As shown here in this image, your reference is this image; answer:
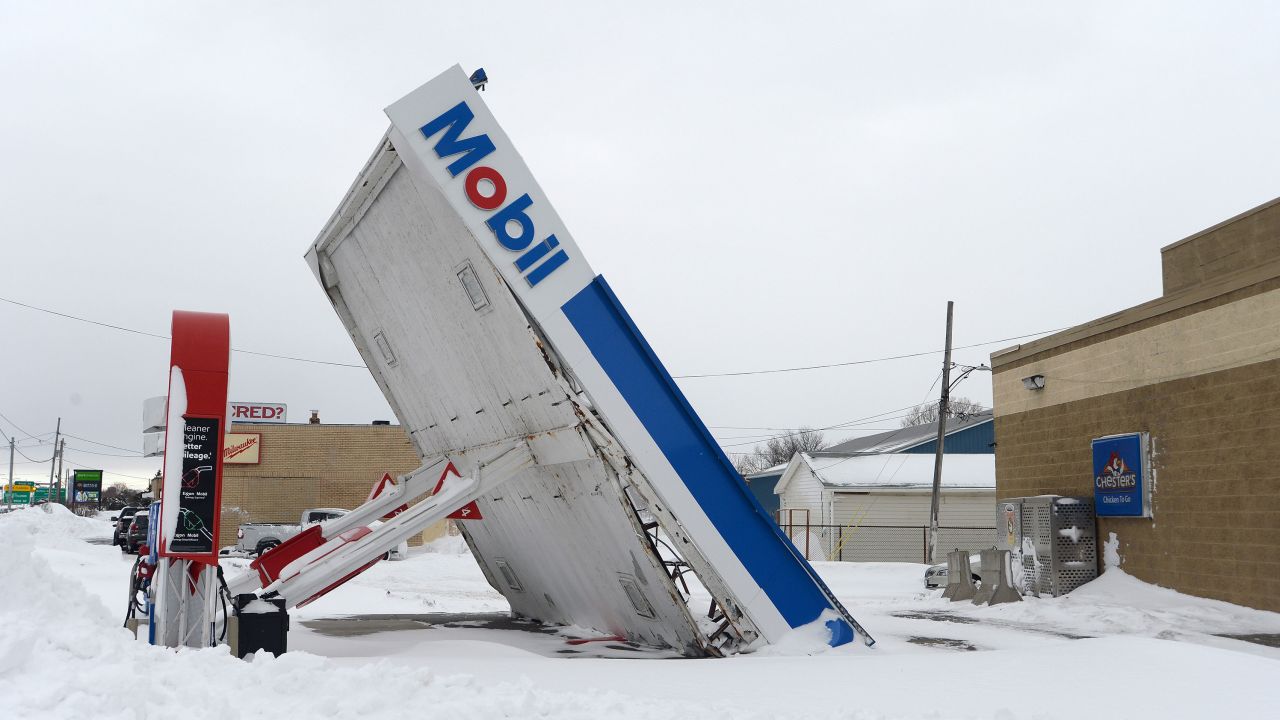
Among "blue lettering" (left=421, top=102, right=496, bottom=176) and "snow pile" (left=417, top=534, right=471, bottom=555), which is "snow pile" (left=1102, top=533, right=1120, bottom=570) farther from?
"snow pile" (left=417, top=534, right=471, bottom=555)

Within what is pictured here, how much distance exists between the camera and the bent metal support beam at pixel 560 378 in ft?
29.8

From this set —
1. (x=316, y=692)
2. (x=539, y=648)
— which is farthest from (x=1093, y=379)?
(x=316, y=692)

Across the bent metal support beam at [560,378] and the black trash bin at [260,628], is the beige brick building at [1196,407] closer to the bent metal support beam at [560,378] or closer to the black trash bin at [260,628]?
the bent metal support beam at [560,378]

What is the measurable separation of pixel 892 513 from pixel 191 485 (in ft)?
97.2

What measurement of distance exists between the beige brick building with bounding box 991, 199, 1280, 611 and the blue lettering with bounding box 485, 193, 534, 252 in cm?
1037

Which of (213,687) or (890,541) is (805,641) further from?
(890,541)

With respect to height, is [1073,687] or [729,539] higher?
[729,539]

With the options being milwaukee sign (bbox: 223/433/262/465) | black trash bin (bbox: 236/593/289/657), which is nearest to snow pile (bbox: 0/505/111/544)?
milwaukee sign (bbox: 223/433/262/465)

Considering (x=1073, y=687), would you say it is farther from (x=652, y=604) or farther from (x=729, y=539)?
(x=652, y=604)

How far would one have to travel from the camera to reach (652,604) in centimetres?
1050

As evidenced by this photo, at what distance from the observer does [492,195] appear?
29.7 feet

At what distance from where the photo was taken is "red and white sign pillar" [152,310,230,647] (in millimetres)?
8438

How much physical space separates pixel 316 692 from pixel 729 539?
15.0 ft

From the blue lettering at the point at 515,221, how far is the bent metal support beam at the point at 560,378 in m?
0.01
